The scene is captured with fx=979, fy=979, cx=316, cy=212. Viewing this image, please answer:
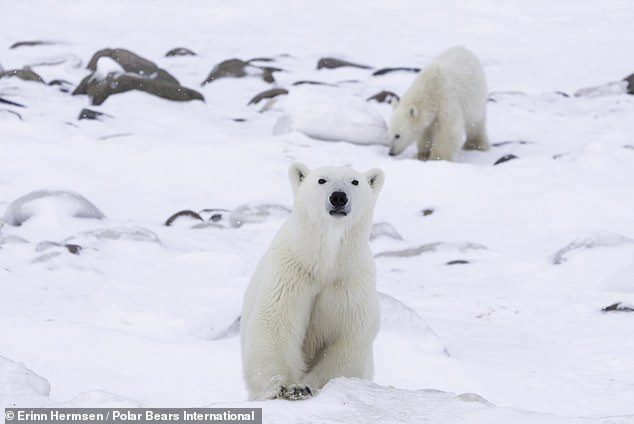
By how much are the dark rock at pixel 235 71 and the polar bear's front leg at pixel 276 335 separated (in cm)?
1145

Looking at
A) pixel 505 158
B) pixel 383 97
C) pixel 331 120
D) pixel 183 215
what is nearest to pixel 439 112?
pixel 505 158

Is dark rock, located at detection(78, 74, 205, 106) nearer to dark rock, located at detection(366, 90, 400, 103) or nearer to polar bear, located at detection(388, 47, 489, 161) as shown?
dark rock, located at detection(366, 90, 400, 103)

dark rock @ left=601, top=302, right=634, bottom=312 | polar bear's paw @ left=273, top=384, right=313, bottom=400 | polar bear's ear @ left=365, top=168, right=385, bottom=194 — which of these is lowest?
dark rock @ left=601, top=302, right=634, bottom=312

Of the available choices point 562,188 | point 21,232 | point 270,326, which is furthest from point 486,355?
point 562,188

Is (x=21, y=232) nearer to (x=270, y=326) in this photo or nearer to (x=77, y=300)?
(x=77, y=300)

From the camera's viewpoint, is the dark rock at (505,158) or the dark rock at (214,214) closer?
the dark rock at (214,214)

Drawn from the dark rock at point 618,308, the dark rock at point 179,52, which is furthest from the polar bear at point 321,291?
the dark rock at point 179,52

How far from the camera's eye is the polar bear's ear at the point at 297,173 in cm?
383

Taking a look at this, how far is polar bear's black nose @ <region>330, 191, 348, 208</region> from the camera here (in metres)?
3.46

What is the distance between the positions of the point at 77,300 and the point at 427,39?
14797 mm

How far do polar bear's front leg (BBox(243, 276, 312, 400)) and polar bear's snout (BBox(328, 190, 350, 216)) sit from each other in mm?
314

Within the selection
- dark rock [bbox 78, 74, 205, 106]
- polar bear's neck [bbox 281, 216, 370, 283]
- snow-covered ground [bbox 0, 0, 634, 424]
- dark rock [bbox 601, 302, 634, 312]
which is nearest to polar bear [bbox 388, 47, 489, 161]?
snow-covered ground [bbox 0, 0, 634, 424]

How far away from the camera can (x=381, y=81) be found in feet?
50.3

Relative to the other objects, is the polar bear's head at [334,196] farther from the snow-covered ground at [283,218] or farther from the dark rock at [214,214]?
the dark rock at [214,214]
